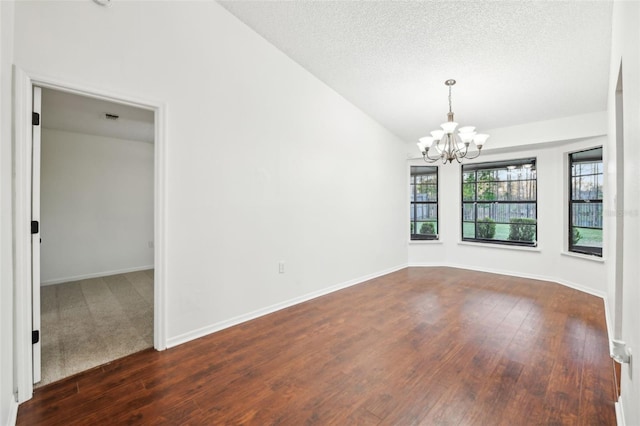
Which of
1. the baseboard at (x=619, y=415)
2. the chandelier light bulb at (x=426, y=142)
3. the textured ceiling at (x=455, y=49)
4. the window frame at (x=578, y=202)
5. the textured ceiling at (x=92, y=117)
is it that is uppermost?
the textured ceiling at (x=455, y=49)

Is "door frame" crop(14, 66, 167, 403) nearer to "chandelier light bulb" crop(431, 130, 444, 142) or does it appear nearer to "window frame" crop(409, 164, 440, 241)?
"chandelier light bulb" crop(431, 130, 444, 142)

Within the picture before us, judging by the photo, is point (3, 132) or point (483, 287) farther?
point (483, 287)

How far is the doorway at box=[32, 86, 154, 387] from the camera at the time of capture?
2.92 m

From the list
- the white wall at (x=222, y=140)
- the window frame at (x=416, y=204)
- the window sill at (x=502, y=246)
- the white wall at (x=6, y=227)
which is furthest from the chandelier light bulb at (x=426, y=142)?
the white wall at (x=6, y=227)

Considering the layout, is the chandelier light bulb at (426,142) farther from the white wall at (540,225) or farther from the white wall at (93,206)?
the white wall at (93,206)

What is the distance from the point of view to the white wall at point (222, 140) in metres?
2.21

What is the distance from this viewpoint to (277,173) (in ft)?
11.6

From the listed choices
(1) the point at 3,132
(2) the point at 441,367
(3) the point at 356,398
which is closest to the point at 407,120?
(2) the point at 441,367

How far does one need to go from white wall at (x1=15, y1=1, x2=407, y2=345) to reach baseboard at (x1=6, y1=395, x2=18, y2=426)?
3.29 ft

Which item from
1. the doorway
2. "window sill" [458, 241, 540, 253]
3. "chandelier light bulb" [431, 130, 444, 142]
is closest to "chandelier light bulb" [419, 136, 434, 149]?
"chandelier light bulb" [431, 130, 444, 142]

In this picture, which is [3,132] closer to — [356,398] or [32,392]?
[32,392]

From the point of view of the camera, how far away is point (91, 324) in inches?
119

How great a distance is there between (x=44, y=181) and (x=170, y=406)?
499 cm

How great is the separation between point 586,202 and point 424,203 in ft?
8.82
